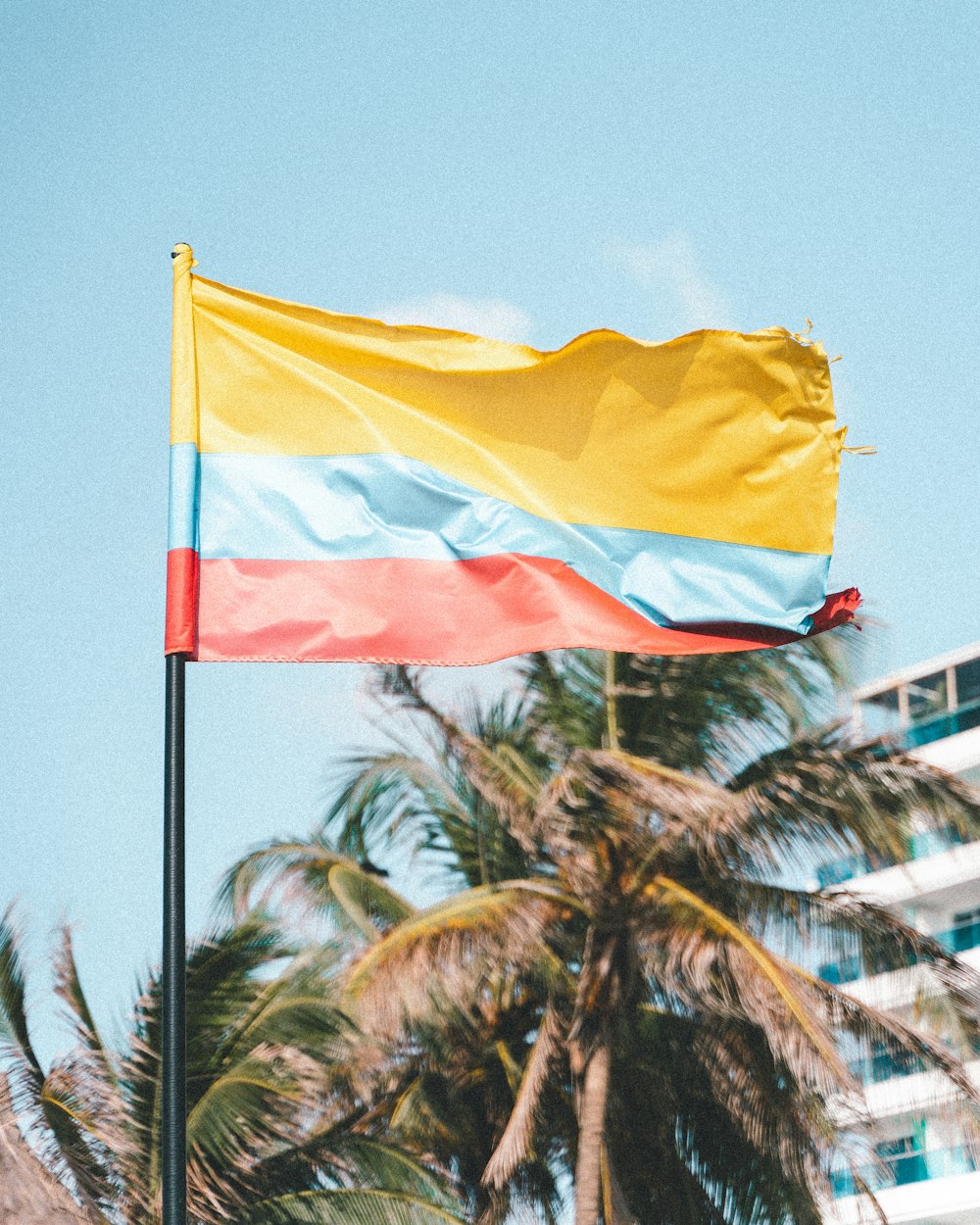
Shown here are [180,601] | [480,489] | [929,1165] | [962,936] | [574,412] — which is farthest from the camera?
[962,936]

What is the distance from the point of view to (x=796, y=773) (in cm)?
1630

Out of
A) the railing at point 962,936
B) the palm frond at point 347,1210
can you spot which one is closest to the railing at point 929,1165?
the railing at point 962,936

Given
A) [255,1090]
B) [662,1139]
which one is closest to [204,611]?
[255,1090]

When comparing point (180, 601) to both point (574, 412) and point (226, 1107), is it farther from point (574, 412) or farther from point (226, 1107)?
point (226, 1107)

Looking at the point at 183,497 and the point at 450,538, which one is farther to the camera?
the point at 450,538

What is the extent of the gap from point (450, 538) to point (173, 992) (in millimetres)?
2873

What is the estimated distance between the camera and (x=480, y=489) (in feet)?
30.4

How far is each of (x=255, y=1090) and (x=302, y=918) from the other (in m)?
6.20

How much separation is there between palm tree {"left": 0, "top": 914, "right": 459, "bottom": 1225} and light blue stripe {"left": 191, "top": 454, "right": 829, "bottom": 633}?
4.95 metres

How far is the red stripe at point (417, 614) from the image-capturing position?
8.27 metres

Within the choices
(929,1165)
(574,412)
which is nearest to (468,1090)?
(574,412)

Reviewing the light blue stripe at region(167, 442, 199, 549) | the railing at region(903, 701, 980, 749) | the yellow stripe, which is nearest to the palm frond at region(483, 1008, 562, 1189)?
the yellow stripe

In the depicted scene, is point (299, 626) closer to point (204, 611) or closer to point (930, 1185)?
point (204, 611)

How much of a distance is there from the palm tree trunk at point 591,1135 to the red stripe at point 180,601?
31.8 ft
